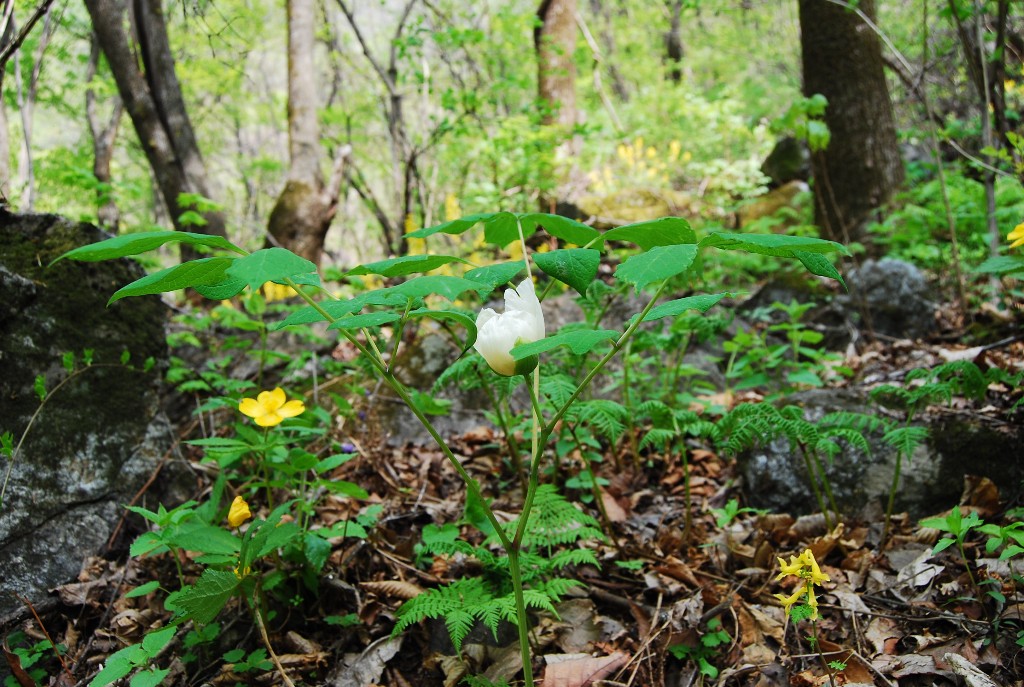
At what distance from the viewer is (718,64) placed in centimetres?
1566

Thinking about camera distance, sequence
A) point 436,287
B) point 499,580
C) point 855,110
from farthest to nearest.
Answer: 1. point 855,110
2. point 499,580
3. point 436,287

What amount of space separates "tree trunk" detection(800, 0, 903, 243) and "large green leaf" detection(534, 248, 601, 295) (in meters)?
4.85

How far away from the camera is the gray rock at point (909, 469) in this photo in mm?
2098

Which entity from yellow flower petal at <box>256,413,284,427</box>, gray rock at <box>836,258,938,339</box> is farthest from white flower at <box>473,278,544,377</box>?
gray rock at <box>836,258,938,339</box>

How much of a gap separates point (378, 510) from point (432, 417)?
1415mm

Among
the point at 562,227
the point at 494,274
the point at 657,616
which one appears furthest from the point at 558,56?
the point at 494,274

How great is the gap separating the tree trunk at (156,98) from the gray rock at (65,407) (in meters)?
3.09

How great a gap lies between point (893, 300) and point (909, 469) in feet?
7.92

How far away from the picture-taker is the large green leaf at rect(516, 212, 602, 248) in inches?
48.8

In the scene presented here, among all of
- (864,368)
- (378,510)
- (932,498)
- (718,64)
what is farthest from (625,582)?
(718,64)

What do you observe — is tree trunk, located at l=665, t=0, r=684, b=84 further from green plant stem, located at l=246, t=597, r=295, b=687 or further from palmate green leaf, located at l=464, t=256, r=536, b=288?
green plant stem, located at l=246, t=597, r=295, b=687

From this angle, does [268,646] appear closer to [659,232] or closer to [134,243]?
[134,243]

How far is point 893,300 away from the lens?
4195mm

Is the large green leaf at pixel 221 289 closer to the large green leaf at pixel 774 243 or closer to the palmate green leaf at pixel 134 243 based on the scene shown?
the palmate green leaf at pixel 134 243
